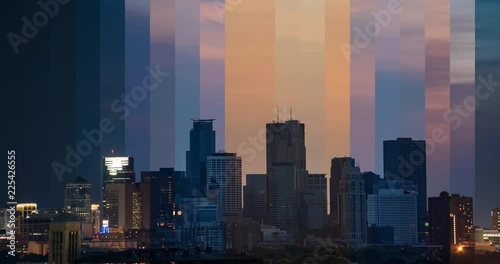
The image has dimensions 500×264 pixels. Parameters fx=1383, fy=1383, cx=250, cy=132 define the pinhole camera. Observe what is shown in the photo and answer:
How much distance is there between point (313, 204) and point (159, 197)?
8.83 meters

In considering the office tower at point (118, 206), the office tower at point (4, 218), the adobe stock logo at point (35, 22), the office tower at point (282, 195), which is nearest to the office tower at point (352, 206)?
the office tower at point (282, 195)

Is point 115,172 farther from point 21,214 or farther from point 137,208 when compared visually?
point 21,214

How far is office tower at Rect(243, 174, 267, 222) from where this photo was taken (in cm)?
6288

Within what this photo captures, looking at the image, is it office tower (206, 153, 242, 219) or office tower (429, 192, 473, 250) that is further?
office tower (206, 153, 242, 219)

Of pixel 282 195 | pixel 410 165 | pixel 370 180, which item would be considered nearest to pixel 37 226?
pixel 282 195

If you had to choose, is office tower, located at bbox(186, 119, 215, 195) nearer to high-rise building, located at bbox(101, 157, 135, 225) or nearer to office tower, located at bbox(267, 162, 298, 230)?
high-rise building, located at bbox(101, 157, 135, 225)

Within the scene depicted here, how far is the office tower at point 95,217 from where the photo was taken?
63.6 meters

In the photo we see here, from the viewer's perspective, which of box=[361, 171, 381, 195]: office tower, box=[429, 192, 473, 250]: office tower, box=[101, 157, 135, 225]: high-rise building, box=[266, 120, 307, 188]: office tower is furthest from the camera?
box=[101, 157, 135, 225]: high-rise building

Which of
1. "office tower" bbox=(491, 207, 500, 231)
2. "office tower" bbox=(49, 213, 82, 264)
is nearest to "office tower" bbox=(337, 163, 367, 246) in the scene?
"office tower" bbox=(491, 207, 500, 231)

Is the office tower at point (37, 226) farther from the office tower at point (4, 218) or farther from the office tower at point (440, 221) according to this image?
the office tower at point (440, 221)

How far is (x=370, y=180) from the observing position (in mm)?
62344

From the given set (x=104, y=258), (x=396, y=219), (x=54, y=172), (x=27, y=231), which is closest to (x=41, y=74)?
(x=54, y=172)

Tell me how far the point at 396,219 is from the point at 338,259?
55.1 feet

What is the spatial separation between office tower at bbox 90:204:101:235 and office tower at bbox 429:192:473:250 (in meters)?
15.2
